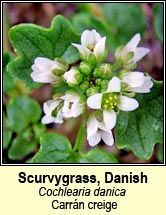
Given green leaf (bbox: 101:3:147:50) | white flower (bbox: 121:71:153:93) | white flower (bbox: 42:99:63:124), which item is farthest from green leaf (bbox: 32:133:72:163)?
green leaf (bbox: 101:3:147:50)

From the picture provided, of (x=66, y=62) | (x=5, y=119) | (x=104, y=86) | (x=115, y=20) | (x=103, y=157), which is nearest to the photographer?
(x=104, y=86)

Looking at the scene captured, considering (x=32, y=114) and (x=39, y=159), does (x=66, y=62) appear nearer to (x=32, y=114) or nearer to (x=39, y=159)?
(x=39, y=159)

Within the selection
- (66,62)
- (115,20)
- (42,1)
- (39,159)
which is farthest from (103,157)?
(42,1)

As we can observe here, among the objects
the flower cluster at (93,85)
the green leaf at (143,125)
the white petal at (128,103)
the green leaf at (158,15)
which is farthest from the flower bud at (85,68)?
the green leaf at (158,15)

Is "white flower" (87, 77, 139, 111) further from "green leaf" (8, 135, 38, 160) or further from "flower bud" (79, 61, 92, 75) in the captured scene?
"green leaf" (8, 135, 38, 160)

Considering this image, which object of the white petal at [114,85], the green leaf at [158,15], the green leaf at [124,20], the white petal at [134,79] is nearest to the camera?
the white petal at [114,85]

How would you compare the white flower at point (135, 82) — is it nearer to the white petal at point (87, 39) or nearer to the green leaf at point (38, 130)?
the white petal at point (87, 39)
